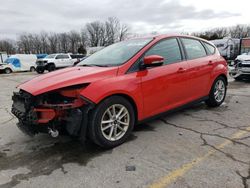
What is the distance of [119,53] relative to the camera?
156 inches

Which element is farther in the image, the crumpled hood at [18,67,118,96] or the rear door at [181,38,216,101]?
the rear door at [181,38,216,101]

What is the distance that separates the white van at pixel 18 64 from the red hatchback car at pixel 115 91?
24177 mm

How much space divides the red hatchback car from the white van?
79.3 feet

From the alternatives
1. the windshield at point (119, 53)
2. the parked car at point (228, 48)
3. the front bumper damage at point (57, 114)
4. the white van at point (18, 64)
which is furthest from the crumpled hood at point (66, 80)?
the parked car at point (228, 48)

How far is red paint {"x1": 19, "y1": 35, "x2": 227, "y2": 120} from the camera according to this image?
306 cm

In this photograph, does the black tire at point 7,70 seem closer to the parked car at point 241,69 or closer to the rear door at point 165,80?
the parked car at point 241,69

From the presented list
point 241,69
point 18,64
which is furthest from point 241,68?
point 18,64

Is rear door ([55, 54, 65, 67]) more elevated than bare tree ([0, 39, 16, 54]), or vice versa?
bare tree ([0, 39, 16, 54])

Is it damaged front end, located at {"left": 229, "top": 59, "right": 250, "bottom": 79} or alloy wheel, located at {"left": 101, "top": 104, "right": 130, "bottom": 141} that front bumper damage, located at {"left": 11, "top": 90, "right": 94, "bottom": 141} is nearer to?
alloy wheel, located at {"left": 101, "top": 104, "right": 130, "bottom": 141}

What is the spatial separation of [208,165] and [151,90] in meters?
1.41

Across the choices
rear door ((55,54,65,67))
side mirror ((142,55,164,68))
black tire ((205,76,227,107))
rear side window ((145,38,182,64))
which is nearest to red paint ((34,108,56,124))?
side mirror ((142,55,164,68))

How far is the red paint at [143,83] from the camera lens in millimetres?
3059

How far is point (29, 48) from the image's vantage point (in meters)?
78.2

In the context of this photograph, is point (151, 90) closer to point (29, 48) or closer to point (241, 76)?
point (241, 76)
